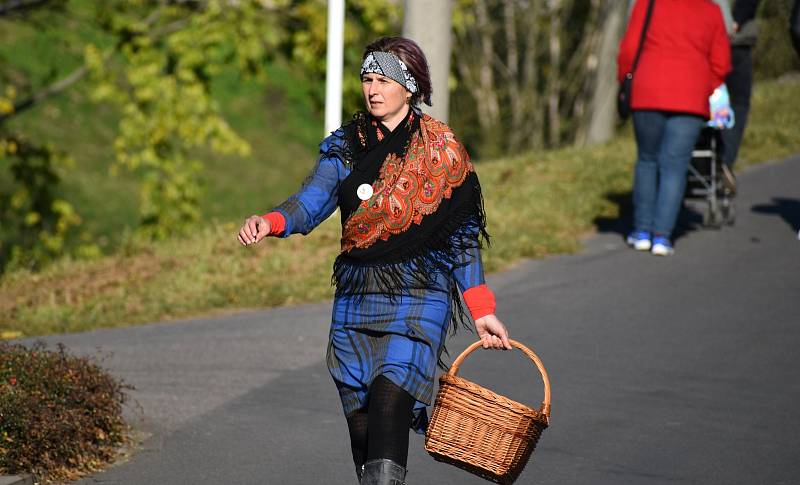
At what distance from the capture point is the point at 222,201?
111ft

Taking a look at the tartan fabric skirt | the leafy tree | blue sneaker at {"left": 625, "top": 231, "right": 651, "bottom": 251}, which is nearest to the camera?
the tartan fabric skirt

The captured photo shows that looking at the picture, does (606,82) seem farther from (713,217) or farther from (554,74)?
(713,217)

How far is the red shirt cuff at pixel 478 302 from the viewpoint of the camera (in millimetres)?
4602

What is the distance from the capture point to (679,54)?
1014cm

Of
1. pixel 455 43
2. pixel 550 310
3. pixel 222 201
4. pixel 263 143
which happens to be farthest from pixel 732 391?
pixel 263 143

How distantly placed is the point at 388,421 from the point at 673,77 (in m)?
6.40

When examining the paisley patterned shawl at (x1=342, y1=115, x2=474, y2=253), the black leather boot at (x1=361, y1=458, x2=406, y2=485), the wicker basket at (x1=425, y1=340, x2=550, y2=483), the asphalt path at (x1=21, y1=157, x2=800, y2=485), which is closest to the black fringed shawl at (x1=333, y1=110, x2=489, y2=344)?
the paisley patterned shawl at (x1=342, y1=115, x2=474, y2=253)

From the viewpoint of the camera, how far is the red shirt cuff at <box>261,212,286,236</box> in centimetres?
429

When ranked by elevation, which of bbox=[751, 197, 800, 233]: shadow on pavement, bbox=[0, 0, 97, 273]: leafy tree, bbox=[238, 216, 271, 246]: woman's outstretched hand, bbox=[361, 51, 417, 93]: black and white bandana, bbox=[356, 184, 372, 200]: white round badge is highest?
bbox=[361, 51, 417, 93]: black and white bandana

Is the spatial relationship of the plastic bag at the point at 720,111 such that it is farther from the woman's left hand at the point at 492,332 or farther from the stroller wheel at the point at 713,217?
the woman's left hand at the point at 492,332

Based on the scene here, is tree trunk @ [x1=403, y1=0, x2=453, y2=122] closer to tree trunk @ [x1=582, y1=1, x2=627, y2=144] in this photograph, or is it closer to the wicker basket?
the wicker basket

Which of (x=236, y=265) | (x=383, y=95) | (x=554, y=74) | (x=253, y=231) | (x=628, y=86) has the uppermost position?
(x=383, y=95)

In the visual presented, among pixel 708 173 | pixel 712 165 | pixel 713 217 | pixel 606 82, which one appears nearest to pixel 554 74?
pixel 606 82

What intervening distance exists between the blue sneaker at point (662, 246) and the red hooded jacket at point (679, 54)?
1.12 metres
